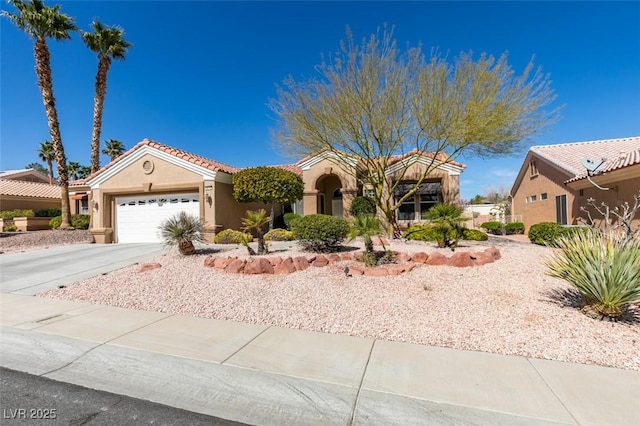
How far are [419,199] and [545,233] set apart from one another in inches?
311

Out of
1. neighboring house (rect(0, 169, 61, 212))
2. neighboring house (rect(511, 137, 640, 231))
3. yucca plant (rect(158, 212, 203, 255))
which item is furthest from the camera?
neighboring house (rect(0, 169, 61, 212))

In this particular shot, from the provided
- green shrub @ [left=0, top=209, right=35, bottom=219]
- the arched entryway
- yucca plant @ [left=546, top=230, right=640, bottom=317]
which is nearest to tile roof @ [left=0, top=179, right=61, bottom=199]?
green shrub @ [left=0, top=209, right=35, bottom=219]

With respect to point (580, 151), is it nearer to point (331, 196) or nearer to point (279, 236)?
point (331, 196)

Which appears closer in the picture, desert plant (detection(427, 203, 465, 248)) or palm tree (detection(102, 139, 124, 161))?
desert plant (detection(427, 203, 465, 248))

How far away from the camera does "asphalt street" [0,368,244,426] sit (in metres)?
3.13

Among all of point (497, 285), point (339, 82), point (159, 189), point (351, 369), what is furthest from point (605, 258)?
point (159, 189)

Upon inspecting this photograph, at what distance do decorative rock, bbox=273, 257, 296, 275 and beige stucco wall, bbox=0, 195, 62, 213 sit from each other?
2787 centimetres

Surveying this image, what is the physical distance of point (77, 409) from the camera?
3.32m

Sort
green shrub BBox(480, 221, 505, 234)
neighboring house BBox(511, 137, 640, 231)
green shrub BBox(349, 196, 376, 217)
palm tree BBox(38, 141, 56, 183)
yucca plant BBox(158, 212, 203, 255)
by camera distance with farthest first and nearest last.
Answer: palm tree BBox(38, 141, 56, 183) < green shrub BBox(480, 221, 505, 234) < green shrub BBox(349, 196, 376, 217) < neighboring house BBox(511, 137, 640, 231) < yucca plant BBox(158, 212, 203, 255)

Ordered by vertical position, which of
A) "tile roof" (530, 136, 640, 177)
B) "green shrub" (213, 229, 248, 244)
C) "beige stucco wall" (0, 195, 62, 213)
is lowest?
"green shrub" (213, 229, 248, 244)

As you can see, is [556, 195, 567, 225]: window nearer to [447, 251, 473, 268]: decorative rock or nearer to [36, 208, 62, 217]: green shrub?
[447, 251, 473, 268]: decorative rock

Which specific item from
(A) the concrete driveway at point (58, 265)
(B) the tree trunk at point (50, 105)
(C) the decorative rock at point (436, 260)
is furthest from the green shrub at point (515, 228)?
(B) the tree trunk at point (50, 105)

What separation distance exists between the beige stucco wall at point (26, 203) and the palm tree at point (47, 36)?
940cm

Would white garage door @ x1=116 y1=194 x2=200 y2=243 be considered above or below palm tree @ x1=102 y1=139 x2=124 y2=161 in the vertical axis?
below
